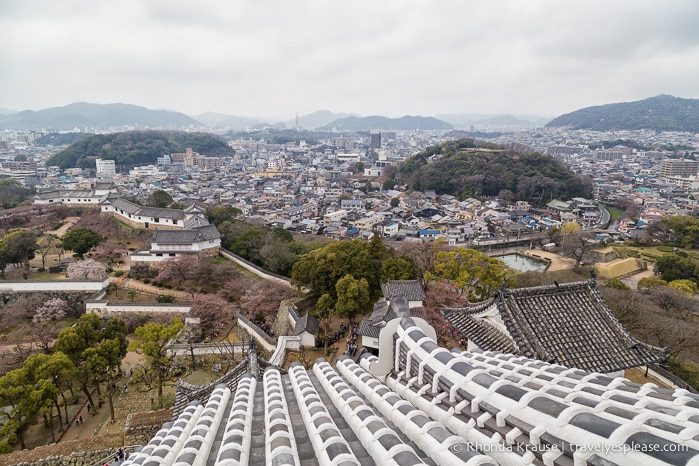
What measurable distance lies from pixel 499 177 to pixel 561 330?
2607 inches

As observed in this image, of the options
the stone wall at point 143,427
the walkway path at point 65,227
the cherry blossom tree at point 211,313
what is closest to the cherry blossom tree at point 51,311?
the cherry blossom tree at point 211,313

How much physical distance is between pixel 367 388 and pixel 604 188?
268 feet

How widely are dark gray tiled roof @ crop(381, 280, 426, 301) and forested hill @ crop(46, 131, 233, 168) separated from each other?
321 ft

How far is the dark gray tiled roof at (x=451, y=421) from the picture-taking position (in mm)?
2582

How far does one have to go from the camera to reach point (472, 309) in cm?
931

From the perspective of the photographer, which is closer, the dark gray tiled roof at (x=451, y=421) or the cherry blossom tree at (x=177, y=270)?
the dark gray tiled roof at (x=451, y=421)

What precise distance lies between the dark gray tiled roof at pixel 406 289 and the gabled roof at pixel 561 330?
8611mm

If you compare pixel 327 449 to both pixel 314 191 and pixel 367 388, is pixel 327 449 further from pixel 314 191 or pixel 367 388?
pixel 314 191

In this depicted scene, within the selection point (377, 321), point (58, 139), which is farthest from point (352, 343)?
point (58, 139)

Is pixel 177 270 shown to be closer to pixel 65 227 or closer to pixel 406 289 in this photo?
pixel 406 289

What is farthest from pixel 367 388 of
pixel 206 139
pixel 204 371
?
pixel 206 139

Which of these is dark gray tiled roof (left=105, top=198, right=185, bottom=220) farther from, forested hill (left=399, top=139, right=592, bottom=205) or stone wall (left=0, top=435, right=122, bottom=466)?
forested hill (left=399, top=139, right=592, bottom=205)

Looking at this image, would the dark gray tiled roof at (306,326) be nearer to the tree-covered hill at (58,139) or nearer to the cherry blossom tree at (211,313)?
the cherry blossom tree at (211,313)

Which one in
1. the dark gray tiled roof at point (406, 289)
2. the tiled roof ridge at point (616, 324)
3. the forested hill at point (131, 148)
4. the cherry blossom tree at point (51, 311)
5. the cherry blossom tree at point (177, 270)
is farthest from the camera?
the forested hill at point (131, 148)
